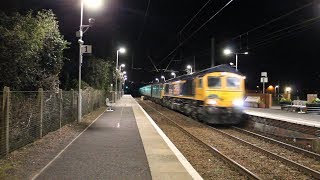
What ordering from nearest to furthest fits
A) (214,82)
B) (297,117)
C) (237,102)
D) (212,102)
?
(212,102), (237,102), (214,82), (297,117)

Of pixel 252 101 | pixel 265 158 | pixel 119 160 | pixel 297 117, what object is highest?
pixel 252 101

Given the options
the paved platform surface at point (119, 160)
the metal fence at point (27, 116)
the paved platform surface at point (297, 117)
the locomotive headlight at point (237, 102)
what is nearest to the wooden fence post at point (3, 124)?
the metal fence at point (27, 116)

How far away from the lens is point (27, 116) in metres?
12.1

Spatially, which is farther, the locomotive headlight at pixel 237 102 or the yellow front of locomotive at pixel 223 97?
the locomotive headlight at pixel 237 102

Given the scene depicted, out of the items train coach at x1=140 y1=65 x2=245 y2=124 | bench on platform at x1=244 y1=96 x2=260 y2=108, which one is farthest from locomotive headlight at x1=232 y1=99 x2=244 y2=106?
bench on platform at x1=244 y1=96 x2=260 y2=108

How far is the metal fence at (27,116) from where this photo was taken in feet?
32.9

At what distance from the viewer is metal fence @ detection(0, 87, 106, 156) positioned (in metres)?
10.0

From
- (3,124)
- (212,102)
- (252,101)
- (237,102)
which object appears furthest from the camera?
(252,101)

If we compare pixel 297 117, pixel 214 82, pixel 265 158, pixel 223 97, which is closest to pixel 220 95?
pixel 223 97

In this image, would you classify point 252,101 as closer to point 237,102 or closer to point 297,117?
point 297,117

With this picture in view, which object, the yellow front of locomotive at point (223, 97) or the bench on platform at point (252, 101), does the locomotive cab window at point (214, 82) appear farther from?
the bench on platform at point (252, 101)

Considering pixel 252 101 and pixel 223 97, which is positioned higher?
pixel 223 97

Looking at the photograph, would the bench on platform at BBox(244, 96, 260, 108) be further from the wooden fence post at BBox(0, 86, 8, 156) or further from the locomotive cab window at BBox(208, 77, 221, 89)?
the wooden fence post at BBox(0, 86, 8, 156)

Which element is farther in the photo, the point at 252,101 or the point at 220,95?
the point at 252,101
